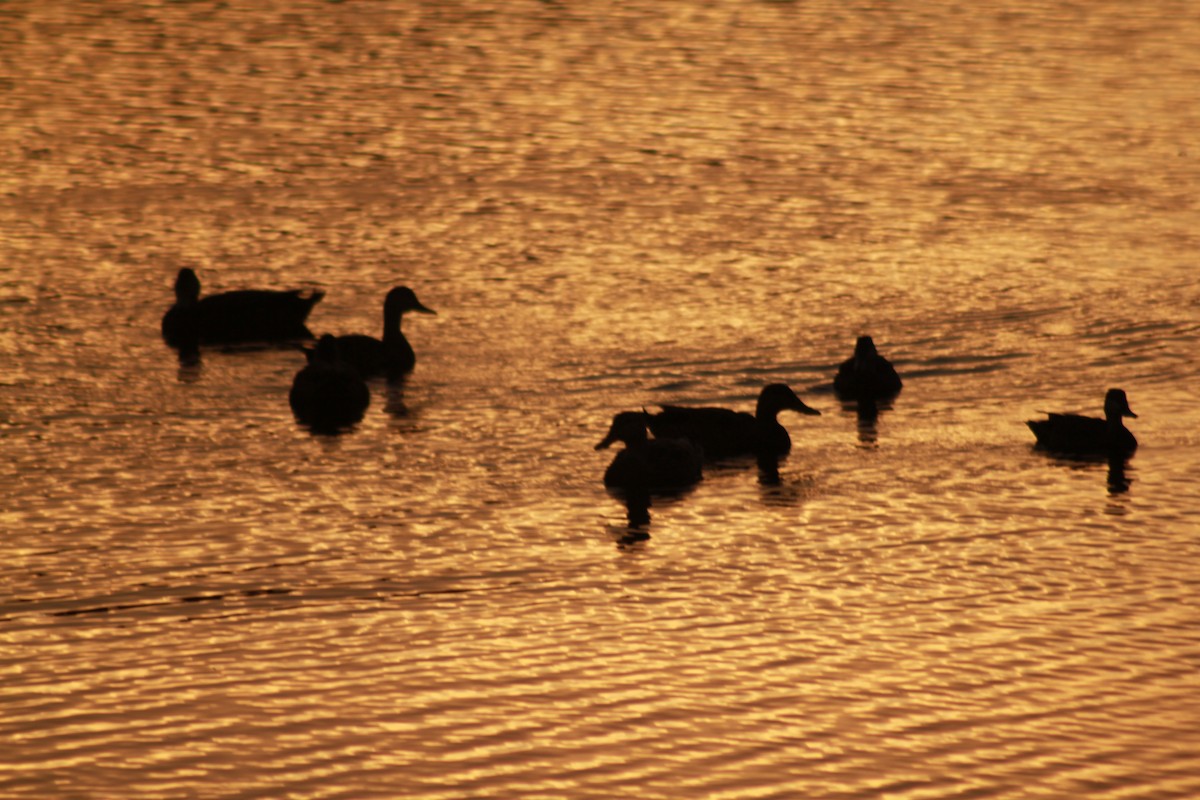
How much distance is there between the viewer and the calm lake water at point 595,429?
13.0 metres

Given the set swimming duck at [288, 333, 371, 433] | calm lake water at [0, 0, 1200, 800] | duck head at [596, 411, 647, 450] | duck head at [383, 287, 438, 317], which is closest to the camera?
calm lake water at [0, 0, 1200, 800]

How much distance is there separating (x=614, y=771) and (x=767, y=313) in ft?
44.4

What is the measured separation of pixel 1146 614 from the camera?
15.0 m

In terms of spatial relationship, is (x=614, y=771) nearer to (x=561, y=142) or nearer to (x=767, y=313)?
(x=767, y=313)

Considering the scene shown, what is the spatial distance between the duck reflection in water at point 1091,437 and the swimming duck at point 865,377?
2.15 metres

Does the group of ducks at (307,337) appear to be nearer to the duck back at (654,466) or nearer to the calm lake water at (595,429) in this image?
the calm lake water at (595,429)

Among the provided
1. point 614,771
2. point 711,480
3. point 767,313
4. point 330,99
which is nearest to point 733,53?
point 330,99

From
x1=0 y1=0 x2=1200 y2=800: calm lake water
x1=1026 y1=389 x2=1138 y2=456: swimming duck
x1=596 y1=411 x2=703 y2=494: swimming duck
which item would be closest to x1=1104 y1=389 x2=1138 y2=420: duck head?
x1=1026 y1=389 x2=1138 y2=456: swimming duck

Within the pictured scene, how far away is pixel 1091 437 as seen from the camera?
1958 cm

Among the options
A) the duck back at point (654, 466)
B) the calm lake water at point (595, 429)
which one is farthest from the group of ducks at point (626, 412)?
the calm lake water at point (595, 429)

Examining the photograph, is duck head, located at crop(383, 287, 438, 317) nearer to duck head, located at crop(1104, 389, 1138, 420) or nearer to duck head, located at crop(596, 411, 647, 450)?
duck head, located at crop(596, 411, 647, 450)

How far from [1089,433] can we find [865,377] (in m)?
2.85

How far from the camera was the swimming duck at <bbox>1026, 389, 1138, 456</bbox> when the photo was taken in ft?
64.3

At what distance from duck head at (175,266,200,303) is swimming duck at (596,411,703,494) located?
7802mm
